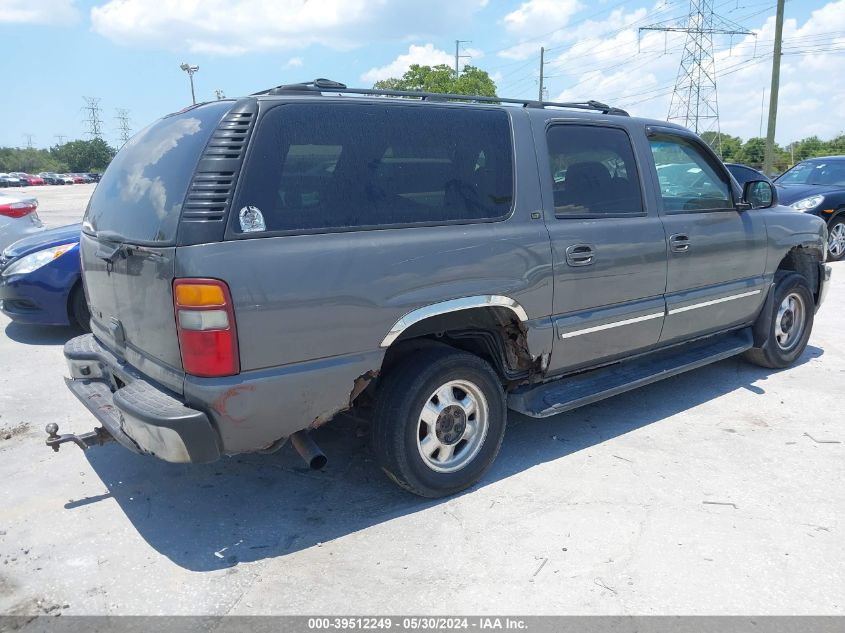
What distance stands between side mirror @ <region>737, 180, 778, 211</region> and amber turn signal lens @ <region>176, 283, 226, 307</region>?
3.80 meters

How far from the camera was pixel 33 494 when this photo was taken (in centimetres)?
351

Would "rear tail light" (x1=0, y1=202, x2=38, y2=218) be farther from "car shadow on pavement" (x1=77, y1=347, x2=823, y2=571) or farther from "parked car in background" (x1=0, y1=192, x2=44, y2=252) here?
"car shadow on pavement" (x1=77, y1=347, x2=823, y2=571)

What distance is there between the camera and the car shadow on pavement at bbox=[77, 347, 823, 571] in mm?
3113

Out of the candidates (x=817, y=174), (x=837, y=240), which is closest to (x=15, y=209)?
(x=837, y=240)

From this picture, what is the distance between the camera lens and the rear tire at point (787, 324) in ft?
17.4

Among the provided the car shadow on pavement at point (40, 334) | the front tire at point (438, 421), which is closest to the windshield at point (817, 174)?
the front tire at point (438, 421)

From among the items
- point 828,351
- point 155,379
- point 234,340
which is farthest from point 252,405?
point 828,351

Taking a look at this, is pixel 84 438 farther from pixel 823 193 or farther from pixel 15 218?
pixel 823 193

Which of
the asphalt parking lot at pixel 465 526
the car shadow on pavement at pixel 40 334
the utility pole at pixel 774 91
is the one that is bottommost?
the asphalt parking lot at pixel 465 526

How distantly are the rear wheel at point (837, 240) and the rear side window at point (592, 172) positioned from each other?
8805mm

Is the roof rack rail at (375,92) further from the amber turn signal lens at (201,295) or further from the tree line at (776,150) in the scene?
the tree line at (776,150)

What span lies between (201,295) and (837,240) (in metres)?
11.7

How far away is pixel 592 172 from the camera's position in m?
3.97

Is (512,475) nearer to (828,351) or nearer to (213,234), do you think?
(213,234)
